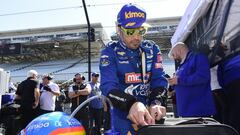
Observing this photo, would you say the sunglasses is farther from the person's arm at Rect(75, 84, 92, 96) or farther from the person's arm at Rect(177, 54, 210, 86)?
the person's arm at Rect(75, 84, 92, 96)

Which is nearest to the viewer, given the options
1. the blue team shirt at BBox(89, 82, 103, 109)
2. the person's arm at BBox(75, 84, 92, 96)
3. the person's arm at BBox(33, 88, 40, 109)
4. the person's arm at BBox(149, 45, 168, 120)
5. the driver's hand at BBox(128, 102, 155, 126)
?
the driver's hand at BBox(128, 102, 155, 126)

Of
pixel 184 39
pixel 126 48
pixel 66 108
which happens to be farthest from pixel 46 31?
pixel 126 48

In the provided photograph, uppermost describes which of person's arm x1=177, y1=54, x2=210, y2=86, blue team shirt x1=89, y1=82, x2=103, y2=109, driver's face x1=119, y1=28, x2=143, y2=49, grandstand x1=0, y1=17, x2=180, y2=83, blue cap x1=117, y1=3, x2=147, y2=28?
grandstand x1=0, y1=17, x2=180, y2=83

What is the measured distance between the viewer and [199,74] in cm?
357

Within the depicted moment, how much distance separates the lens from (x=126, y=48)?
217cm

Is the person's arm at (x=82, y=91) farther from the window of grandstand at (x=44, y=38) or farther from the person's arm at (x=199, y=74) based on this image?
the window of grandstand at (x=44, y=38)

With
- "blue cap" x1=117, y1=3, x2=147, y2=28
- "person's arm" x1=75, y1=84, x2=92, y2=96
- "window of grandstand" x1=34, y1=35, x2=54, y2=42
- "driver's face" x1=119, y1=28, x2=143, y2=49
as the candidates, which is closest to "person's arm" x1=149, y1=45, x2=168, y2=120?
"driver's face" x1=119, y1=28, x2=143, y2=49

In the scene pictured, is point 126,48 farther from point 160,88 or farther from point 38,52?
point 38,52

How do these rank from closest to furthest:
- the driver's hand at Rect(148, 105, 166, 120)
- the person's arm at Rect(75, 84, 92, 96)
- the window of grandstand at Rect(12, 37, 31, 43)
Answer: the driver's hand at Rect(148, 105, 166, 120)
the person's arm at Rect(75, 84, 92, 96)
the window of grandstand at Rect(12, 37, 31, 43)

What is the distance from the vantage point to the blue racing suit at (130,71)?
81.0 inches

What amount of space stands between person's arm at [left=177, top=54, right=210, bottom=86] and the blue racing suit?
1.45 meters

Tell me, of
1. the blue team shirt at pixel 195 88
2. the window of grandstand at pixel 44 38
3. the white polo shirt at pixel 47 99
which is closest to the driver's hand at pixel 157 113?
the blue team shirt at pixel 195 88

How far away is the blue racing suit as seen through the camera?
2.06 meters

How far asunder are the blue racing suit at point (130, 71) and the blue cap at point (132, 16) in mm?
163
